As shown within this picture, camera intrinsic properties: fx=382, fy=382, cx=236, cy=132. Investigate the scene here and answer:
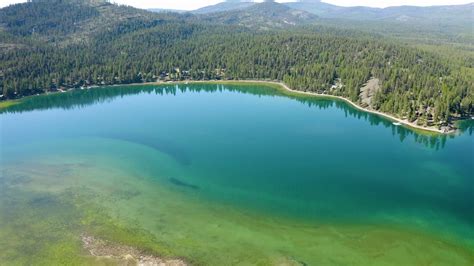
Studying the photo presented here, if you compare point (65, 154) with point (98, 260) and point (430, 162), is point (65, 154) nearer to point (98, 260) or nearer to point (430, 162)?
point (98, 260)

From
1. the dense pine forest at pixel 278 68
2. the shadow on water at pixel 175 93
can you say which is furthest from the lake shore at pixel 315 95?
the shadow on water at pixel 175 93

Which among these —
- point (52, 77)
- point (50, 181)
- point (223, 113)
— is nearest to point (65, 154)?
point (50, 181)

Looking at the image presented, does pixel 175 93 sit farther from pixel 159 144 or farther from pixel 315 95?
pixel 159 144

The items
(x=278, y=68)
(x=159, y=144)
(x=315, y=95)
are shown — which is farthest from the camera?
(x=278, y=68)

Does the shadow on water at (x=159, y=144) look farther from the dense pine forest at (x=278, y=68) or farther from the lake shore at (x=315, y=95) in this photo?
the dense pine forest at (x=278, y=68)

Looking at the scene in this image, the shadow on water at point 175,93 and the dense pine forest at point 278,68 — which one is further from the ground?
the dense pine forest at point 278,68

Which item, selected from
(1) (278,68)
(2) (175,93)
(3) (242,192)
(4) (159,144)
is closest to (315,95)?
(1) (278,68)
